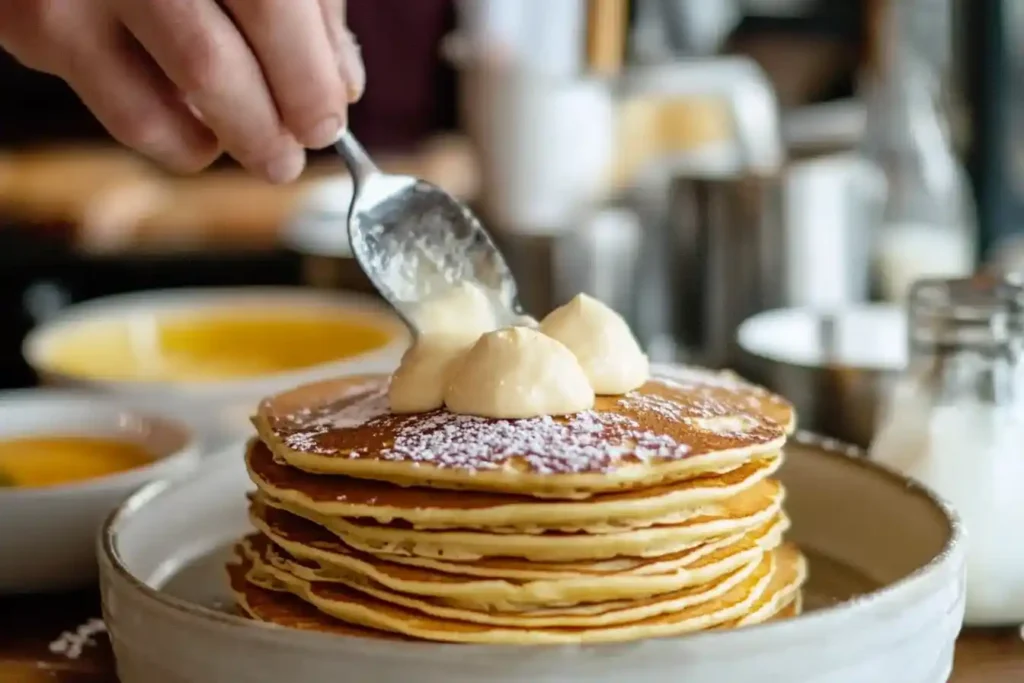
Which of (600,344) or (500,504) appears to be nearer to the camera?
(500,504)

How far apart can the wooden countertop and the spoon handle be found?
33 cm

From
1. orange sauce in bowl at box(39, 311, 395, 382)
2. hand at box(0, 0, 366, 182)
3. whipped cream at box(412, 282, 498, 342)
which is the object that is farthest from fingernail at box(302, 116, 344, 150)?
orange sauce in bowl at box(39, 311, 395, 382)

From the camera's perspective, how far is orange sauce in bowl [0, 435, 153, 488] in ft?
3.13

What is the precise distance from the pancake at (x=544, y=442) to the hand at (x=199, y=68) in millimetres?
201

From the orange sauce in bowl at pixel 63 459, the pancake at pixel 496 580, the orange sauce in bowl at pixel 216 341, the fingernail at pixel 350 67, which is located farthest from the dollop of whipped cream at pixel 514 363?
the orange sauce in bowl at pixel 216 341

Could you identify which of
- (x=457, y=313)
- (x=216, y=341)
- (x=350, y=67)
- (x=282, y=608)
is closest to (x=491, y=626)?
(x=282, y=608)

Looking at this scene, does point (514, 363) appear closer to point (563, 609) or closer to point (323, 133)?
point (563, 609)

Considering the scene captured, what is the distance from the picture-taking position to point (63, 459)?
39.1 inches

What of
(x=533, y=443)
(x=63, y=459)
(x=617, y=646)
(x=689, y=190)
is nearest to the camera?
(x=617, y=646)

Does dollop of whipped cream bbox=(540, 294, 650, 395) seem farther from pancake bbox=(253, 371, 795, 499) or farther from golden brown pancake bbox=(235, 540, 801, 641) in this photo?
golden brown pancake bbox=(235, 540, 801, 641)

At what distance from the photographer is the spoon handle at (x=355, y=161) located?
86 cm

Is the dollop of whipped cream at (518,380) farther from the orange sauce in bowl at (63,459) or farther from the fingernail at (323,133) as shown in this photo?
the orange sauce in bowl at (63,459)

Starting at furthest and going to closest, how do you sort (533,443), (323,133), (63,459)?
(63,459), (323,133), (533,443)

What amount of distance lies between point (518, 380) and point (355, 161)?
259mm
